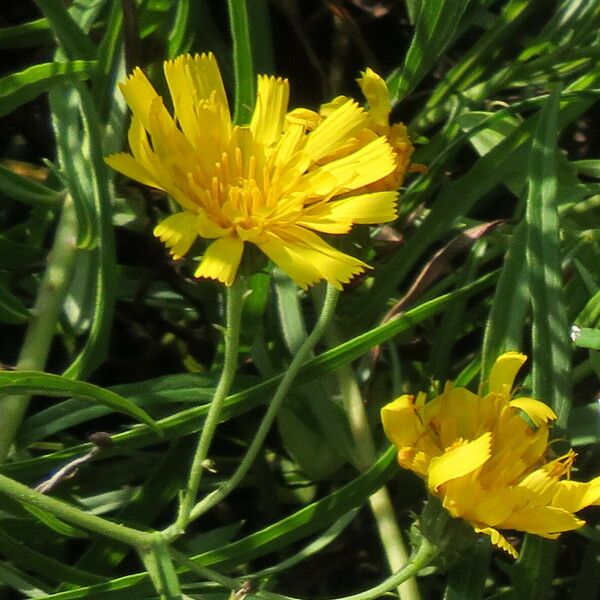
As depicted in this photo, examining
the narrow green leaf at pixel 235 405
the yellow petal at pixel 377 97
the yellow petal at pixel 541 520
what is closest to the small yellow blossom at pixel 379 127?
the yellow petal at pixel 377 97

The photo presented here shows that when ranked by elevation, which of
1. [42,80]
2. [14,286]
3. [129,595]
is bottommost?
[129,595]

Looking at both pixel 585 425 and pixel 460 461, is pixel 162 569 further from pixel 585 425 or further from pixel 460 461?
pixel 585 425

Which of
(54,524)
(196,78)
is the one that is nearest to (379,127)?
(196,78)

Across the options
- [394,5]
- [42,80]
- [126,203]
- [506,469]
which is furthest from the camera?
[394,5]

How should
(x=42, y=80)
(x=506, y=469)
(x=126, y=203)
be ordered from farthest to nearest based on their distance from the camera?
(x=126, y=203)
(x=42, y=80)
(x=506, y=469)

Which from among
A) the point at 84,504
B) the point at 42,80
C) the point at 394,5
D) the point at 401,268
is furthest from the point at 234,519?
the point at 394,5

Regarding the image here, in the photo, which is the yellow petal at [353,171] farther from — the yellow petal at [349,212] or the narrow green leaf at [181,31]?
the narrow green leaf at [181,31]

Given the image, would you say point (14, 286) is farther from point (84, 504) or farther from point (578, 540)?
point (578, 540)

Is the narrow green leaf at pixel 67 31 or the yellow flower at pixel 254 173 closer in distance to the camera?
the yellow flower at pixel 254 173
